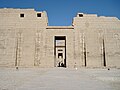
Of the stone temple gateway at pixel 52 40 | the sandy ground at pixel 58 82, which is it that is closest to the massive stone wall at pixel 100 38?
the stone temple gateway at pixel 52 40

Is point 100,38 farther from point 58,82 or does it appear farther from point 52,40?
point 58,82

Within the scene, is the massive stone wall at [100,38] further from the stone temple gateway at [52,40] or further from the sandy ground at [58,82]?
the sandy ground at [58,82]

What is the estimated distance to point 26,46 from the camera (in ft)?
85.5

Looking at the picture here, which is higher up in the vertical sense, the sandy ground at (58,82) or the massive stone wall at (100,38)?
the massive stone wall at (100,38)

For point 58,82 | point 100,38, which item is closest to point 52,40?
point 100,38

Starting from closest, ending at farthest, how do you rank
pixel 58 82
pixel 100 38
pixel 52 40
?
pixel 58 82
pixel 52 40
pixel 100 38

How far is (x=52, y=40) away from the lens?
86.0 ft

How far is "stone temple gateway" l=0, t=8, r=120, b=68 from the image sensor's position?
25594 mm

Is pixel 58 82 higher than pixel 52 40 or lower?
lower

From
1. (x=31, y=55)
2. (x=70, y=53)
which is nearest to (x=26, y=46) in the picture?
(x=31, y=55)

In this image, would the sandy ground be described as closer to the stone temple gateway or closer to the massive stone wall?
the stone temple gateway

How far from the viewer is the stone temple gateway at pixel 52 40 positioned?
25.6 meters

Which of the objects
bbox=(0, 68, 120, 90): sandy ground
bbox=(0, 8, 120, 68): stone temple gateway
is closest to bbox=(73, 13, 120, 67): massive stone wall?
bbox=(0, 8, 120, 68): stone temple gateway

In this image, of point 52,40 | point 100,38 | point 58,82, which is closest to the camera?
point 58,82
